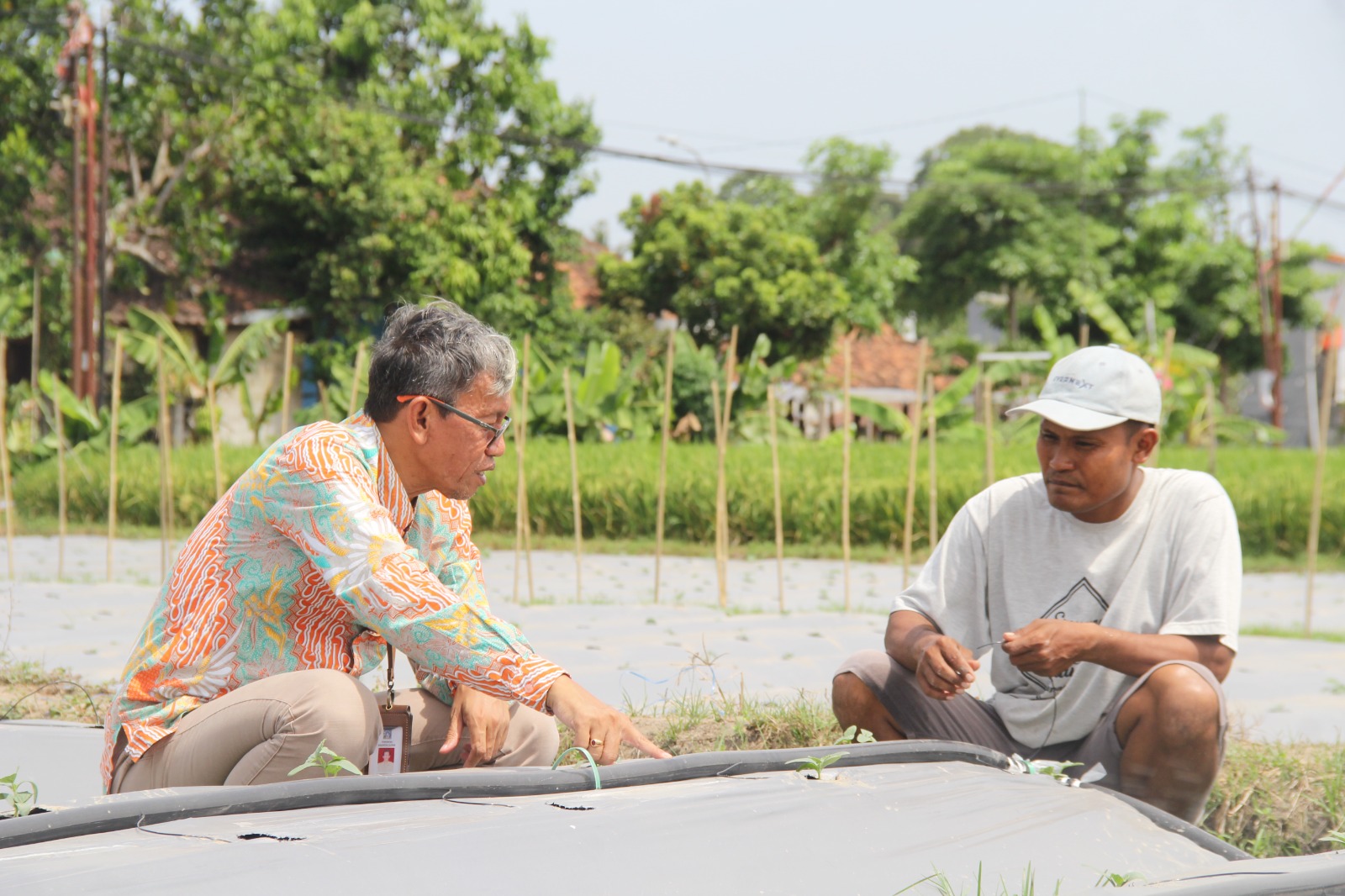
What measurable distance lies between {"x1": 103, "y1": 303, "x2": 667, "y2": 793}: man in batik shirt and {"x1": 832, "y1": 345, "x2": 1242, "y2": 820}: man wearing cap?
837 millimetres

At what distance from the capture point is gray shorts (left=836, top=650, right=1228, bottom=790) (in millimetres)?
2506

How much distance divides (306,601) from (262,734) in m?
0.22

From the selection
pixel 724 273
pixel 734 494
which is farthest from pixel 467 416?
pixel 724 273

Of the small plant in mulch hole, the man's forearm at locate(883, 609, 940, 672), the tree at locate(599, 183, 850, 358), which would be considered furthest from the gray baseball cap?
the tree at locate(599, 183, 850, 358)

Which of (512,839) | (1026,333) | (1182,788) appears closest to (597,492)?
(1182,788)

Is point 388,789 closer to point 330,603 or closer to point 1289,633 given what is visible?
point 330,603

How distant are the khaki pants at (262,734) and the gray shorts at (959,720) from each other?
112cm

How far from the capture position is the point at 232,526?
78.3 inches

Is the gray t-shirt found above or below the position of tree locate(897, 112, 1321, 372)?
below

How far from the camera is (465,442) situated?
203 centimetres

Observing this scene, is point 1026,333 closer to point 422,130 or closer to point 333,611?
point 422,130

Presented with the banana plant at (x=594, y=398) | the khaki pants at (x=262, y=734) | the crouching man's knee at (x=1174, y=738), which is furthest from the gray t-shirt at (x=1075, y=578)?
the banana plant at (x=594, y=398)

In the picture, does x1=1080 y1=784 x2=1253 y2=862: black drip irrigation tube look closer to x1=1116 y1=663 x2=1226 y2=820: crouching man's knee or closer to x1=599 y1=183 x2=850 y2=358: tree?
x1=1116 y1=663 x2=1226 y2=820: crouching man's knee

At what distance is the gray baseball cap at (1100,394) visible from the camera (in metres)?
2.51
